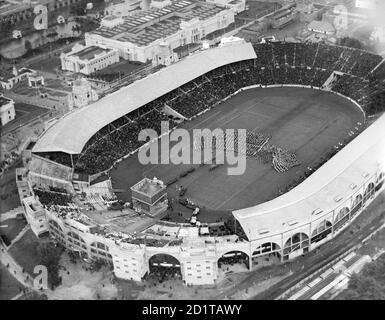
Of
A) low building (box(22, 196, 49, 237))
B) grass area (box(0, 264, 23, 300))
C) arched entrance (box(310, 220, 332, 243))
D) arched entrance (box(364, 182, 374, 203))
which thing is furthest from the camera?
arched entrance (box(364, 182, 374, 203))

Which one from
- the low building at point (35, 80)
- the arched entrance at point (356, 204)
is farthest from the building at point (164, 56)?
the arched entrance at point (356, 204)

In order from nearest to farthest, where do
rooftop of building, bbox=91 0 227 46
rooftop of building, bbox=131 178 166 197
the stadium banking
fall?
rooftop of building, bbox=131 178 166 197 → the stadium banking → rooftop of building, bbox=91 0 227 46

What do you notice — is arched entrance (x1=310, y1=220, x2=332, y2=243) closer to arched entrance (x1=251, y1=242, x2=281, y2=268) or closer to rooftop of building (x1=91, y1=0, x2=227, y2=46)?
arched entrance (x1=251, y1=242, x2=281, y2=268)

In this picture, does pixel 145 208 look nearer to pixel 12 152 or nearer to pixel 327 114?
pixel 12 152

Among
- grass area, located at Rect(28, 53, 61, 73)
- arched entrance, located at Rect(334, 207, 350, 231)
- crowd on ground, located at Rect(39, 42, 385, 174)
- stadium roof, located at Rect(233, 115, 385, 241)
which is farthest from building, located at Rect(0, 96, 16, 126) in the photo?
arched entrance, located at Rect(334, 207, 350, 231)

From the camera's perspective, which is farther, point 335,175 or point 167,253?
point 335,175

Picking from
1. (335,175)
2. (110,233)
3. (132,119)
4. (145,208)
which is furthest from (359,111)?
(110,233)

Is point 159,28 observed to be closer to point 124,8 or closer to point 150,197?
point 124,8

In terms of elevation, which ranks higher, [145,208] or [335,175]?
[335,175]
